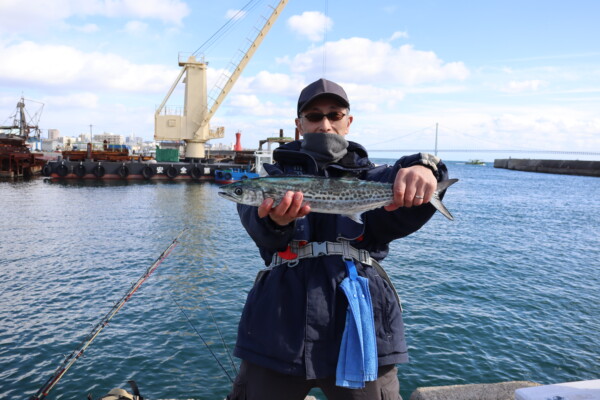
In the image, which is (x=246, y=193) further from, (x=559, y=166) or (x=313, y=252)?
(x=559, y=166)

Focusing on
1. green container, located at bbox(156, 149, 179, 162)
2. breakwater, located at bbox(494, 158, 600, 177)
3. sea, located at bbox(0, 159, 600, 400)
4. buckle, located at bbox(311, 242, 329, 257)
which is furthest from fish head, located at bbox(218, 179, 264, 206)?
breakwater, located at bbox(494, 158, 600, 177)

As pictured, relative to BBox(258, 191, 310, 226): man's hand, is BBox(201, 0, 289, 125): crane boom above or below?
above

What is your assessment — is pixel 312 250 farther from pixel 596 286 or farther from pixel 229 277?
pixel 596 286

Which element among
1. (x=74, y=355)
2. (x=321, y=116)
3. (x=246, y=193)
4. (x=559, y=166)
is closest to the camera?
(x=321, y=116)

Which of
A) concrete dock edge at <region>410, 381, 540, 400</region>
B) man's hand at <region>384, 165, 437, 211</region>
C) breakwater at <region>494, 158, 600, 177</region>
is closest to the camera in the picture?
man's hand at <region>384, 165, 437, 211</region>

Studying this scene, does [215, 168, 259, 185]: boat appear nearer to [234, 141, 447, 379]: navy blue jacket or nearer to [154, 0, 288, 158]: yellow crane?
[154, 0, 288, 158]: yellow crane

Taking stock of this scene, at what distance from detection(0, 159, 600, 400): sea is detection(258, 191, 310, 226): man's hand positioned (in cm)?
697

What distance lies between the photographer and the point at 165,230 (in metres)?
24.5

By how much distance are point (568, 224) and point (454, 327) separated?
88.2 ft

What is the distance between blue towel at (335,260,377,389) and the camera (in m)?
2.70

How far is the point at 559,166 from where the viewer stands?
130000 millimetres

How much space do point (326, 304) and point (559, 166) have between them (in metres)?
154

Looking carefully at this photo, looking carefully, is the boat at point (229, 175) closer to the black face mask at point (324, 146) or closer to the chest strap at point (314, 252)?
the black face mask at point (324, 146)

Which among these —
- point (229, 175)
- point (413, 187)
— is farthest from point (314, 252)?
point (229, 175)
